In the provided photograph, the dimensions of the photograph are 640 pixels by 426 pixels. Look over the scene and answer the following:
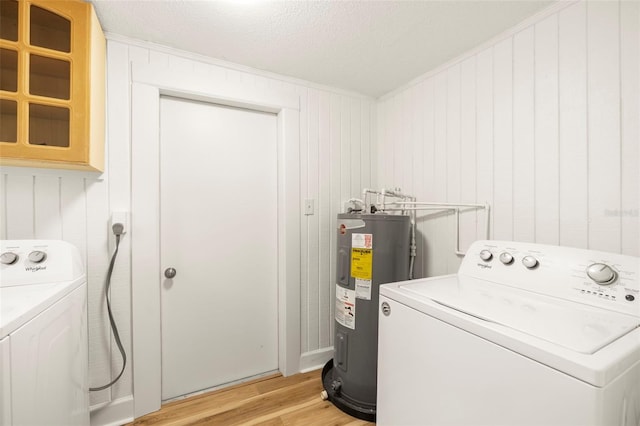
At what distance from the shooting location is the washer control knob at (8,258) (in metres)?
1.02

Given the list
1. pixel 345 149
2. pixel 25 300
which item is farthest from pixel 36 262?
pixel 345 149

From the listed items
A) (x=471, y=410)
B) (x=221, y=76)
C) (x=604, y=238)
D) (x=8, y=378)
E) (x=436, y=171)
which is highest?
(x=221, y=76)

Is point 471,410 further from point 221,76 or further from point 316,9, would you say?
point 221,76

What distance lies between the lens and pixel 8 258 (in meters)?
1.03

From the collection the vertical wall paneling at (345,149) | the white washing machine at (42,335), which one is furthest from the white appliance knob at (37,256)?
the vertical wall paneling at (345,149)

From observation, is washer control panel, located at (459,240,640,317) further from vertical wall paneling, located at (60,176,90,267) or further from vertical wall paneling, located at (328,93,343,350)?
vertical wall paneling, located at (60,176,90,267)

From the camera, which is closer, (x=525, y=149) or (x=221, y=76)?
(x=525, y=149)

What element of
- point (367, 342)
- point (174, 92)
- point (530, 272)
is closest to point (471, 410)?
point (530, 272)

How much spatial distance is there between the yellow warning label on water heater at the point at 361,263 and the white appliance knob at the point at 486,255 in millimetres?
541

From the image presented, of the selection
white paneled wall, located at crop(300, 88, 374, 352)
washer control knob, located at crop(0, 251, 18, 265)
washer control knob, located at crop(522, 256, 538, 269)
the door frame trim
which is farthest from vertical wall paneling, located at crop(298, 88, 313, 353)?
washer control knob, located at crop(0, 251, 18, 265)

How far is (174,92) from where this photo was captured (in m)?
1.58

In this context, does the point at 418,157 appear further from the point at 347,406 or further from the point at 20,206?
the point at 20,206

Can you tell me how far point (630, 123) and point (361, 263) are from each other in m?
1.25

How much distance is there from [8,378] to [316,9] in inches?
65.5
